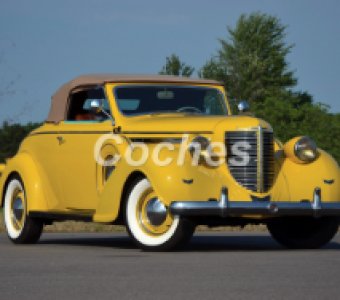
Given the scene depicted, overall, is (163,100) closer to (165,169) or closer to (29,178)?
(165,169)

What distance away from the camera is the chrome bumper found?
8.28 metres

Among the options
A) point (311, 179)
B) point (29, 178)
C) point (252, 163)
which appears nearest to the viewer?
point (252, 163)

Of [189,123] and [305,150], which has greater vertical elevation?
[189,123]

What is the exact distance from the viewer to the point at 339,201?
9227 mm

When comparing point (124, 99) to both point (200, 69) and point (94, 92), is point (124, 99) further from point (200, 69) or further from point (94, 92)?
point (200, 69)

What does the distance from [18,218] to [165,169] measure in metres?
3.44

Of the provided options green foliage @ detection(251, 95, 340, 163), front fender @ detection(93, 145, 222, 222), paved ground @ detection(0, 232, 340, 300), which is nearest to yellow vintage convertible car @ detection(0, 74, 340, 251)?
front fender @ detection(93, 145, 222, 222)

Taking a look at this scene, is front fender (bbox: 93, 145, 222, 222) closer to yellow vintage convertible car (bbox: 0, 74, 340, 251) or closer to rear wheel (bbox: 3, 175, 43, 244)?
yellow vintage convertible car (bbox: 0, 74, 340, 251)

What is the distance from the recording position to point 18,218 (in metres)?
11.0

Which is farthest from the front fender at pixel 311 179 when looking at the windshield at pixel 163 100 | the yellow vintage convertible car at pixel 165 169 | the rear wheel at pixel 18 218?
the rear wheel at pixel 18 218

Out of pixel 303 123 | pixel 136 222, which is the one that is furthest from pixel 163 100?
pixel 303 123

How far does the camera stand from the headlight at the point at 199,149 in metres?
8.73

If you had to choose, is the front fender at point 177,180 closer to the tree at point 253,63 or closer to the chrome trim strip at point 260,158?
the chrome trim strip at point 260,158

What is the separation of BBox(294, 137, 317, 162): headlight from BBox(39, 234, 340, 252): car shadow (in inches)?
48.9
